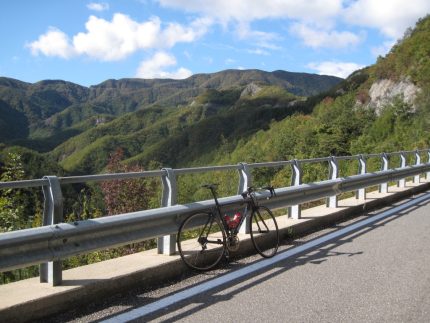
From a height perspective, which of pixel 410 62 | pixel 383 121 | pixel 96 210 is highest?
pixel 410 62

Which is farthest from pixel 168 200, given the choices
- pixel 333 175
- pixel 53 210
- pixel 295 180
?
pixel 333 175

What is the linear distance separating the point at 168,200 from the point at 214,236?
750mm

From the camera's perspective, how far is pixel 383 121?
200 ft

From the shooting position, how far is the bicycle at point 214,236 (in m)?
5.93

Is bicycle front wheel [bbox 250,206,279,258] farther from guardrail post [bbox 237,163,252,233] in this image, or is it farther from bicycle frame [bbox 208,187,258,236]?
guardrail post [bbox 237,163,252,233]

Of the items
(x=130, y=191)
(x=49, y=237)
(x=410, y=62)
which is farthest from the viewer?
(x=410, y=62)

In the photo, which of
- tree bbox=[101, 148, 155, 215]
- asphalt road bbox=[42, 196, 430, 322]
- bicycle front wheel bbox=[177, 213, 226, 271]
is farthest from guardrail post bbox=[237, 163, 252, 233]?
tree bbox=[101, 148, 155, 215]

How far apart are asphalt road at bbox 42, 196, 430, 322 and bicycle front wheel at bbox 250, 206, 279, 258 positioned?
0.16 metres

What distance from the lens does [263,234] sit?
7102 millimetres

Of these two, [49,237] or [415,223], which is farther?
[415,223]

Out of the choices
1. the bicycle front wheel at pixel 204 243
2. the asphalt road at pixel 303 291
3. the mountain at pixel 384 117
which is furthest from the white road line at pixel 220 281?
the mountain at pixel 384 117

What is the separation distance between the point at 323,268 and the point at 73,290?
9.87 feet

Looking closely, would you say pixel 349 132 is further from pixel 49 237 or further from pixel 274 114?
pixel 274 114

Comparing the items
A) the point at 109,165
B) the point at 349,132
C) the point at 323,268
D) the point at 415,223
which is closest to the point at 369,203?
the point at 415,223
